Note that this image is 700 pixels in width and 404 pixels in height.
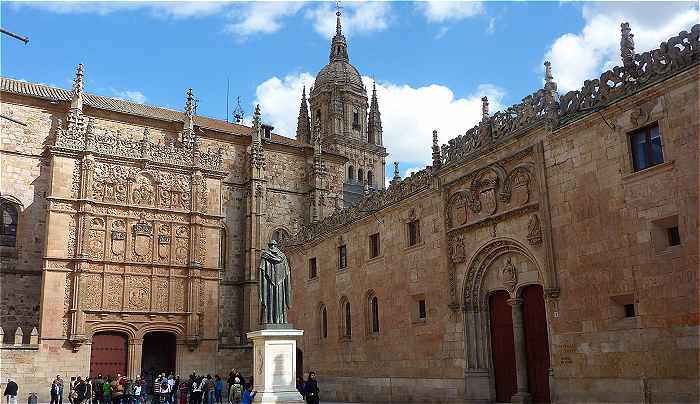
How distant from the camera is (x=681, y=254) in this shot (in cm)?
1249

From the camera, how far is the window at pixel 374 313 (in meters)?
23.7

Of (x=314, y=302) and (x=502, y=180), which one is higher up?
(x=502, y=180)

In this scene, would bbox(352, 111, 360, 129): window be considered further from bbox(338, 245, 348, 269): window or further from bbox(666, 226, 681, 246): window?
bbox(666, 226, 681, 246): window

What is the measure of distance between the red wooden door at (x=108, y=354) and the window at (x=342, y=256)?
1234 cm

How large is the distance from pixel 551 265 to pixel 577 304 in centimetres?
121

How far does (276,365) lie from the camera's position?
14516 mm

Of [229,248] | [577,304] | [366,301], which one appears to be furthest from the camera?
[229,248]

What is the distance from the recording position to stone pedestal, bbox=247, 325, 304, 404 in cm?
1435

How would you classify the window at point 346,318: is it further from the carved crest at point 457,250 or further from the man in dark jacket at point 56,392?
the man in dark jacket at point 56,392

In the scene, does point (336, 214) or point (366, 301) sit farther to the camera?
point (336, 214)

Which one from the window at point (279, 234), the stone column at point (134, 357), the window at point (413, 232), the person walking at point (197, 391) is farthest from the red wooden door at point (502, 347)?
the window at point (279, 234)

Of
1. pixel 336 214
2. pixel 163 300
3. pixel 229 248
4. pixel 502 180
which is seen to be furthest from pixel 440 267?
pixel 229 248

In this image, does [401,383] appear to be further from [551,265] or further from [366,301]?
[551,265]

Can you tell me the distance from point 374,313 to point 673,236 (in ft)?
42.3
